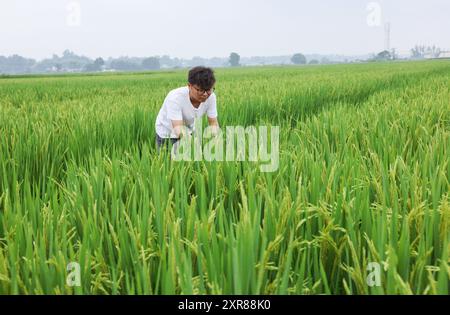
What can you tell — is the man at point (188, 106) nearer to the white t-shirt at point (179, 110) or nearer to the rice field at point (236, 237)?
the white t-shirt at point (179, 110)

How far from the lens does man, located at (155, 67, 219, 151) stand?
9.45ft

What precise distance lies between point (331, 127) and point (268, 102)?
234 cm

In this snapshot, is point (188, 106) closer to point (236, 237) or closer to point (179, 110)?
point (179, 110)

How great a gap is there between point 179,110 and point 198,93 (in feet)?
0.69

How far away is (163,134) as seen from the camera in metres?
3.23

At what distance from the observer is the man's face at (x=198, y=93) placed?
2934 millimetres

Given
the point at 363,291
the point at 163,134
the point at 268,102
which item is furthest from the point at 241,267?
the point at 268,102

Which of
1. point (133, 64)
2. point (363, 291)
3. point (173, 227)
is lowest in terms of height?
point (363, 291)

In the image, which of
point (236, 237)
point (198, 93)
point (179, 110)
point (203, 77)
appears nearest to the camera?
point (236, 237)

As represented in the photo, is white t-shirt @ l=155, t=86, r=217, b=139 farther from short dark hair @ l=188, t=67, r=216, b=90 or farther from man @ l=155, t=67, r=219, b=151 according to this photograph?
short dark hair @ l=188, t=67, r=216, b=90

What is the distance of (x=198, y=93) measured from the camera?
2980 mm

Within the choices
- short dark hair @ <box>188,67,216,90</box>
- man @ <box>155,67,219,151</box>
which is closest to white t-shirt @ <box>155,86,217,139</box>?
man @ <box>155,67,219,151</box>

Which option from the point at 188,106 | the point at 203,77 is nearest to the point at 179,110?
the point at 188,106
